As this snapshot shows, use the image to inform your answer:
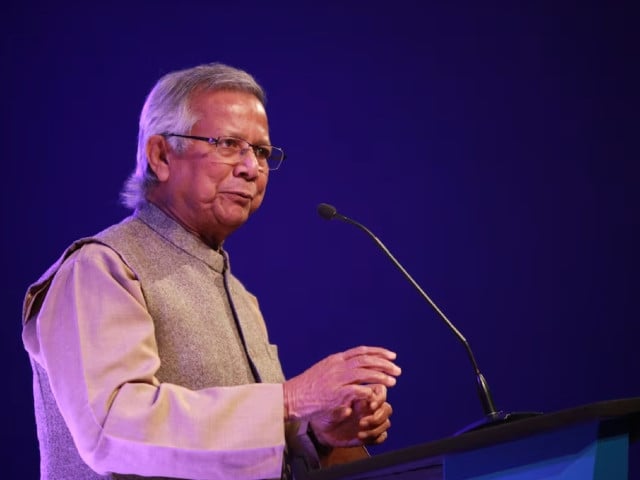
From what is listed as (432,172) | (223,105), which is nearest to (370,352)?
(223,105)

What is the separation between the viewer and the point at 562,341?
3223 mm

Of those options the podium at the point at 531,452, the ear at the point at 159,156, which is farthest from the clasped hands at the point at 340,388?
the ear at the point at 159,156

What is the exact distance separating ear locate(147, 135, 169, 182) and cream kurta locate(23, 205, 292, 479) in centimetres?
10

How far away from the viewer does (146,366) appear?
1.45 metres

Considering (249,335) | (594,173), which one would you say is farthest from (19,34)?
(594,173)

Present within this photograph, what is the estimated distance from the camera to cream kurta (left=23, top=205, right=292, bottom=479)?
135 cm

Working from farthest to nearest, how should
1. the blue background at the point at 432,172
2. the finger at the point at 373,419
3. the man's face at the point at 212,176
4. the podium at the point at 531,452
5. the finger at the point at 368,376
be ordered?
the blue background at the point at 432,172
the man's face at the point at 212,176
the finger at the point at 373,419
the finger at the point at 368,376
the podium at the point at 531,452

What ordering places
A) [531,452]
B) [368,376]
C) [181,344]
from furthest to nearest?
[181,344]
[368,376]
[531,452]

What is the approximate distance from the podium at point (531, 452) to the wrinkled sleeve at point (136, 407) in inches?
11.7

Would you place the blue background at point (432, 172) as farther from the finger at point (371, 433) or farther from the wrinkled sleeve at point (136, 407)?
the finger at point (371, 433)

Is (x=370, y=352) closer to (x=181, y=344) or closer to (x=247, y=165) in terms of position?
(x=181, y=344)

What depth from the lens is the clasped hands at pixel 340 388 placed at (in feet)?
4.44

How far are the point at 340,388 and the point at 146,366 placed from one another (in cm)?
37

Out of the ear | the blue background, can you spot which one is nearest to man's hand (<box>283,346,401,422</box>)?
the ear
